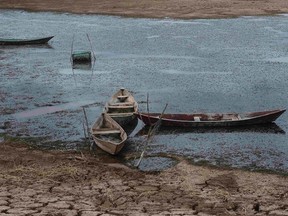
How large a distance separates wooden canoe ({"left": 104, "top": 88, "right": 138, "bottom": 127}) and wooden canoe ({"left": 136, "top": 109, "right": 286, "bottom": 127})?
1.72 feet

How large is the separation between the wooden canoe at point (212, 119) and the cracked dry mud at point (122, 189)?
12.6ft

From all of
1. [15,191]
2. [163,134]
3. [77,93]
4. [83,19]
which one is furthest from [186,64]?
[83,19]

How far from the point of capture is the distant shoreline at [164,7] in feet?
188

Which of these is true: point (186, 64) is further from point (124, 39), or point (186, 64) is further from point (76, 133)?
point (76, 133)

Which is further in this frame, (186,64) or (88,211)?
(186,64)

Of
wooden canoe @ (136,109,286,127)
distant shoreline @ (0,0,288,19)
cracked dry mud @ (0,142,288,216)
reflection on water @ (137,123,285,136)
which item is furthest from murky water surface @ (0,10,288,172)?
distant shoreline @ (0,0,288,19)

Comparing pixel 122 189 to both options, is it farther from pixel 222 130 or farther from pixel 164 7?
pixel 164 7

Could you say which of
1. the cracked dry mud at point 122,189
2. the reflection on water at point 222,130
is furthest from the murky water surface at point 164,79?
the cracked dry mud at point 122,189

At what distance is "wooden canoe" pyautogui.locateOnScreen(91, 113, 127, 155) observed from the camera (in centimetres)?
1841

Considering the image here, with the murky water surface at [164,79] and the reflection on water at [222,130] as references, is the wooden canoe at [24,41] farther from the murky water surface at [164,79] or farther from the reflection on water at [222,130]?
the reflection on water at [222,130]

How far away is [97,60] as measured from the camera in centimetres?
3597

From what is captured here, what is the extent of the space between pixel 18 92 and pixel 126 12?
33.5 m

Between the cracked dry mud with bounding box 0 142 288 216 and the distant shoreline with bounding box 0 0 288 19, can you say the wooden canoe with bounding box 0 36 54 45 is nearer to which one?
the distant shoreline with bounding box 0 0 288 19

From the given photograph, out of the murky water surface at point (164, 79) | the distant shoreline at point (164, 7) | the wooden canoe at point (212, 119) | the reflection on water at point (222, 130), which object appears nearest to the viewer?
the murky water surface at point (164, 79)
